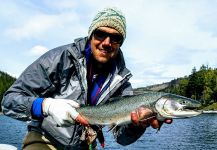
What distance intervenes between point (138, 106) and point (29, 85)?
1769 mm

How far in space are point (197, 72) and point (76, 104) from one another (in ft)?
552

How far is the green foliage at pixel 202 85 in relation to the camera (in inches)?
6099

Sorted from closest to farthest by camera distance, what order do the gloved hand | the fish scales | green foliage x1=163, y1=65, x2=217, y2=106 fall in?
the gloved hand → the fish scales → green foliage x1=163, y1=65, x2=217, y2=106

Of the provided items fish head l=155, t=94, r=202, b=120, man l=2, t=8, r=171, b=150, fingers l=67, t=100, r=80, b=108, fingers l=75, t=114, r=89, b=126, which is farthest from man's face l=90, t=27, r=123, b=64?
fish head l=155, t=94, r=202, b=120

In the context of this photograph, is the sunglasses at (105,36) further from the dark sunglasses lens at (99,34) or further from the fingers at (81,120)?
the fingers at (81,120)

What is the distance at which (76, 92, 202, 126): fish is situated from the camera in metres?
6.36

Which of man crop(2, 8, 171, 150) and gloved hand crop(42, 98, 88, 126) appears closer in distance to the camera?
gloved hand crop(42, 98, 88, 126)

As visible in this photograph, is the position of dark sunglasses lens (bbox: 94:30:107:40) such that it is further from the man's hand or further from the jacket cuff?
the jacket cuff

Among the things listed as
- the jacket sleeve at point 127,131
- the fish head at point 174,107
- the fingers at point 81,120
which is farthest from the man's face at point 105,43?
the fish head at point 174,107

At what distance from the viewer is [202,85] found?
6594 inches

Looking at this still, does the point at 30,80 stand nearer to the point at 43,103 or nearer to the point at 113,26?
the point at 43,103

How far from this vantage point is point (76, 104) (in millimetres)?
6215

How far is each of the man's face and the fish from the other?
2.43 feet

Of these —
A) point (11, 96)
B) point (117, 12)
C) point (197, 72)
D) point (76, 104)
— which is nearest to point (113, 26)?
point (117, 12)
